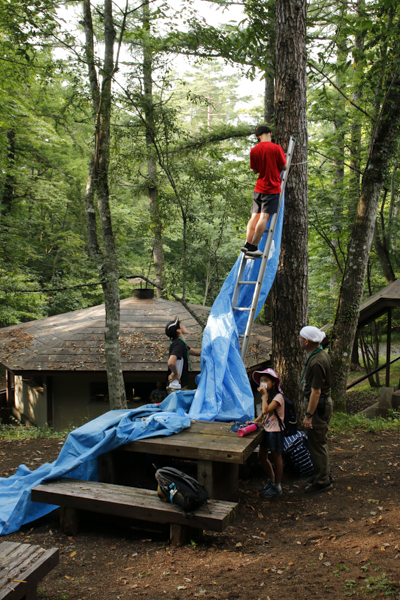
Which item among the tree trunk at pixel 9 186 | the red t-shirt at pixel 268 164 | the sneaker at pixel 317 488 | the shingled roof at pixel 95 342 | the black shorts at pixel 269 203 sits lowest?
the sneaker at pixel 317 488

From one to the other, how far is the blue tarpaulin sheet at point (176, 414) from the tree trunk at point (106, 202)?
10.8 feet

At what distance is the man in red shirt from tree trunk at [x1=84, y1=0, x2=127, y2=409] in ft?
11.8

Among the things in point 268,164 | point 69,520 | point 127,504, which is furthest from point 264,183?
point 69,520

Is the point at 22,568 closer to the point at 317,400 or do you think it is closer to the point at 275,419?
the point at 275,419

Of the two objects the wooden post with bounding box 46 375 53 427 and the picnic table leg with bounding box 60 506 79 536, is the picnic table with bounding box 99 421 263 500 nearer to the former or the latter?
the picnic table leg with bounding box 60 506 79 536

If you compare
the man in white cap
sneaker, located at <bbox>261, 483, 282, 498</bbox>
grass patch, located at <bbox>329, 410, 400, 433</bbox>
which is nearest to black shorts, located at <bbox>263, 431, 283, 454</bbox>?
the man in white cap

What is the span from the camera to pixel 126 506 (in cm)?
396

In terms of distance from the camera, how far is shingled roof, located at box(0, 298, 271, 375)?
438 inches

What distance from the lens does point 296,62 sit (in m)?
6.28

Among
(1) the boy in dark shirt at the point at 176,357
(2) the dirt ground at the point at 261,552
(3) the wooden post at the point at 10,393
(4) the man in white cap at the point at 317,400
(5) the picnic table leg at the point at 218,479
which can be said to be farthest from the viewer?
(3) the wooden post at the point at 10,393

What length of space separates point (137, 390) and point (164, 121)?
7.41 metres

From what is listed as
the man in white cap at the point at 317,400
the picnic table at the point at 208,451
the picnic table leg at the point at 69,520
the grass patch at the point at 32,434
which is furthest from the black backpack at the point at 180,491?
the grass patch at the point at 32,434

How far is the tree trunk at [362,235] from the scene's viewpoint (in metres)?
8.41

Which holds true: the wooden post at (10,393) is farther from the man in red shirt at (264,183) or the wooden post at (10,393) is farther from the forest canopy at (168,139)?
the man in red shirt at (264,183)
